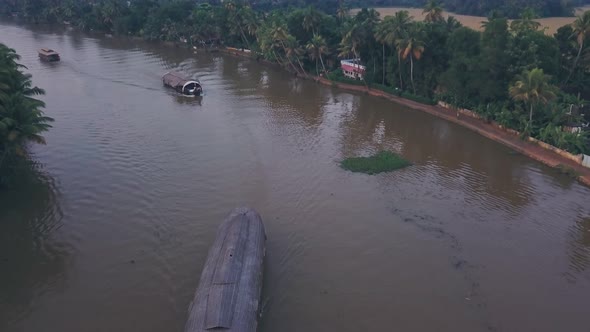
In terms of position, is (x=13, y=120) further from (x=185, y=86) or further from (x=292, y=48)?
(x=292, y=48)

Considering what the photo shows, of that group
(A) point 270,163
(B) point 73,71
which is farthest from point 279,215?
(B) point 73,71

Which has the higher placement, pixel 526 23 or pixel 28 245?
pixel 526 23

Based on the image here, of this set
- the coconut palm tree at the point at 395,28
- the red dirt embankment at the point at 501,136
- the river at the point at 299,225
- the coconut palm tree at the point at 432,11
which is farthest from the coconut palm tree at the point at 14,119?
the coconut palm tree at the point at 432,11

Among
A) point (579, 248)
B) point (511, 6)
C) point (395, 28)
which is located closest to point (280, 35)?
point (395, 28)

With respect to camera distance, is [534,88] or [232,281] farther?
[534,88]

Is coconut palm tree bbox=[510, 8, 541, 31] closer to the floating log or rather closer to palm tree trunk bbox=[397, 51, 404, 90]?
palm tree trunk bbox=[397, 51, 404, 90]

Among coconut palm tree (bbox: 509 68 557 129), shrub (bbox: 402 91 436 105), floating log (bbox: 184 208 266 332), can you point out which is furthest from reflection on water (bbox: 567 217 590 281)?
shrub (bbox: 402 91 436 105)

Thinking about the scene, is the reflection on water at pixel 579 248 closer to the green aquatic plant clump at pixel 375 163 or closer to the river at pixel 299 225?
the river at pixel 299 225
